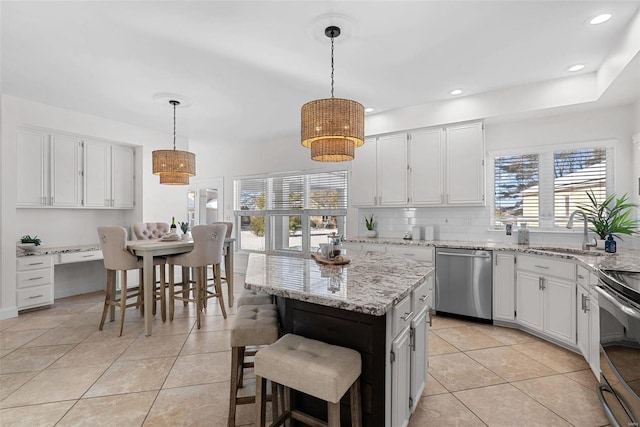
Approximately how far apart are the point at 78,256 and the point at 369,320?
4.72 metres

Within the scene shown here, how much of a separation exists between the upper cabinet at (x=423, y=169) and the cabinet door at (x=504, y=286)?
0.79m

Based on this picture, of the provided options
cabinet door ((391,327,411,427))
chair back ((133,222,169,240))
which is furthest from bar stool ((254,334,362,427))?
chair back ((133,222,169,240))

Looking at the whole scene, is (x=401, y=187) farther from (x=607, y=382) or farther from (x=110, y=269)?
(x=110, y=269)

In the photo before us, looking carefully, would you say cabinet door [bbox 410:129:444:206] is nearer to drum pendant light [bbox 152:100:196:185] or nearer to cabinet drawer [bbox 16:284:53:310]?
drum pendant light [bbox 152:100:196:185]

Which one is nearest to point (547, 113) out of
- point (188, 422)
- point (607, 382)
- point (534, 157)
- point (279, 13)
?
point (534, 157)

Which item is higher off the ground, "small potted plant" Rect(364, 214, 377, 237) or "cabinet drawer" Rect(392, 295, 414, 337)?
"small potted plant" Rect(364, 214, 377, 237)

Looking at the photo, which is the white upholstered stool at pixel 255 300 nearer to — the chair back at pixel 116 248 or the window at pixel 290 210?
the chair back at pixel 116 248

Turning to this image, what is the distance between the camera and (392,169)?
448 centimetres

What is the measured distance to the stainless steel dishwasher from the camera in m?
3.53

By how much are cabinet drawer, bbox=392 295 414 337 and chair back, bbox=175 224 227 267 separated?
266 centimetres

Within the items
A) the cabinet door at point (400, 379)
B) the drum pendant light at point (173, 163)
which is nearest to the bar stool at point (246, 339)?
the cabinet door at point (400, 379)

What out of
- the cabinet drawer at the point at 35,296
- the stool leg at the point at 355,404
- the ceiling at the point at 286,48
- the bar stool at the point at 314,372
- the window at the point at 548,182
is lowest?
the cabinet drawer at the point at 35,296

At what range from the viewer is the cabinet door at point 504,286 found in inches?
133

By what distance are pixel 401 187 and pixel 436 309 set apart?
→ 1.69m
